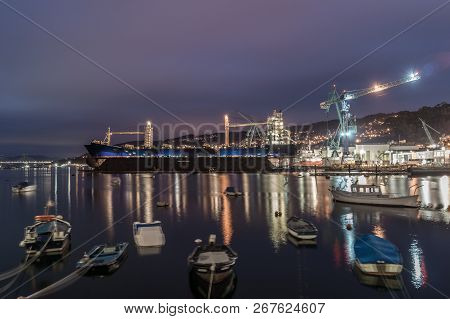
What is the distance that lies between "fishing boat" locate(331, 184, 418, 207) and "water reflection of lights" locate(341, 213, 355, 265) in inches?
219

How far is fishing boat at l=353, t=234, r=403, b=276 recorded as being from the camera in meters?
15.6

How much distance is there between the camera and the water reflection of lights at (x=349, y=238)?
19.4 meters

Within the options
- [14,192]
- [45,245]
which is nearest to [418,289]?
[45,245]

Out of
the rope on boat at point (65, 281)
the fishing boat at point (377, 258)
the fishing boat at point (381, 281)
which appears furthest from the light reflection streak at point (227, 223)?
the fishing boat at point (381, 281)

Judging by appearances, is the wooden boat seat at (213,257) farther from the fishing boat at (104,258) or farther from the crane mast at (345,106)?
the crane mast at (345,106)

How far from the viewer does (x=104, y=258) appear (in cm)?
1820

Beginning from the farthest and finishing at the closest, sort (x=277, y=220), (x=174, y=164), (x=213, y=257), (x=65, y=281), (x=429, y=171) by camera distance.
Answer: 1. (x=174, y=164)
2. (x=429, y=171)
3. (x=277, y=220)
4. (x=65, y=281)
5. (x=213, y=257)

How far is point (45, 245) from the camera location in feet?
68.4

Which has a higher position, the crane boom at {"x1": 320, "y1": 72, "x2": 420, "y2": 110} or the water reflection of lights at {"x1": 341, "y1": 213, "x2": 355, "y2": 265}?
the crane boom at {"x1": 320, "y1": 72, "x2": 420, "y2": 110}

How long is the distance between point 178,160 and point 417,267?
15481 cm

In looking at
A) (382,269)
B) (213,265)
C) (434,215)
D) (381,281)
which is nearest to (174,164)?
(434,215)

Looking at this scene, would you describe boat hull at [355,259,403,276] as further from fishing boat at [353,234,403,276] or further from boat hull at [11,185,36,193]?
boat hull at [11,185,36,193]

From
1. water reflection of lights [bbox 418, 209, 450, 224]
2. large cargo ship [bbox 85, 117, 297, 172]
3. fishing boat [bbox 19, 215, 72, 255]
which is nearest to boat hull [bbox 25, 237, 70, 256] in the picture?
fishing boat [bbox 19, 215, 72, 255]

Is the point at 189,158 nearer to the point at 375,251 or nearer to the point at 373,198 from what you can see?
the point at 373,198
